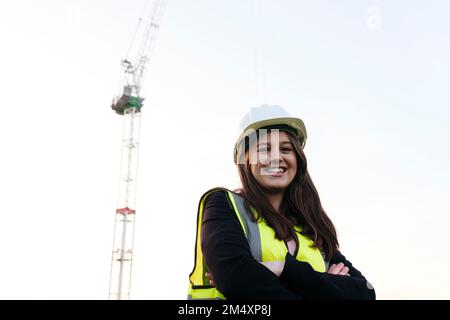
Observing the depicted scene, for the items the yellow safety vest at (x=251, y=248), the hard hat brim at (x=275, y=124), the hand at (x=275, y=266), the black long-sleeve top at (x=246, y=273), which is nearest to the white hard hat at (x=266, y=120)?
the hard hat brim at (x=275, y=124)

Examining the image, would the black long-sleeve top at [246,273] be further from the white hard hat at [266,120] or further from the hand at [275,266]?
the white hard hat at [266,120]

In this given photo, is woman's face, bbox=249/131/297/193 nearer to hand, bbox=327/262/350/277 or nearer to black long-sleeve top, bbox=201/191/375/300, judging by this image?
black long-sleeve top, bbox=201/191/375/300

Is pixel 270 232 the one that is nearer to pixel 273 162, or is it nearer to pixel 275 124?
pixel 273 162

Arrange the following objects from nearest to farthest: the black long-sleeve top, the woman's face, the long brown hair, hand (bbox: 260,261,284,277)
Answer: the black long-sleeve top, hand (bbox: 260,261,284,277), the long brown hair, the woman's face

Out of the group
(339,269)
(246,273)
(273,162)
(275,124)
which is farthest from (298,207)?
(246,273)

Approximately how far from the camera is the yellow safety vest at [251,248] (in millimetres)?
2889

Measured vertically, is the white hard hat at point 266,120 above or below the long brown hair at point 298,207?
above

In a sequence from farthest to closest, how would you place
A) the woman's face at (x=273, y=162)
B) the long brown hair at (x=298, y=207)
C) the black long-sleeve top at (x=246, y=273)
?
1. the woman's face at (x=273, y=162)
2. the long brown hair at (x=298, y=207)
3. the black long-sleeve top at (x=246, y=273)

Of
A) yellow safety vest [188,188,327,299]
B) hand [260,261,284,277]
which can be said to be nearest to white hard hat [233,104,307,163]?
yellow safety vest [188,188,327,299]

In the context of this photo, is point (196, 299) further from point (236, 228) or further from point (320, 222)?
point (320, 222)

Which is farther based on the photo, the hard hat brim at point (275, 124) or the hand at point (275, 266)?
the hard hat brim at point (275, 124)

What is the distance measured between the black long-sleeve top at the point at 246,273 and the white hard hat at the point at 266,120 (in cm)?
62

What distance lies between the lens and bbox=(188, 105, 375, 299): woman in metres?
2.75

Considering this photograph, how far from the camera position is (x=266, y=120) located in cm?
333
